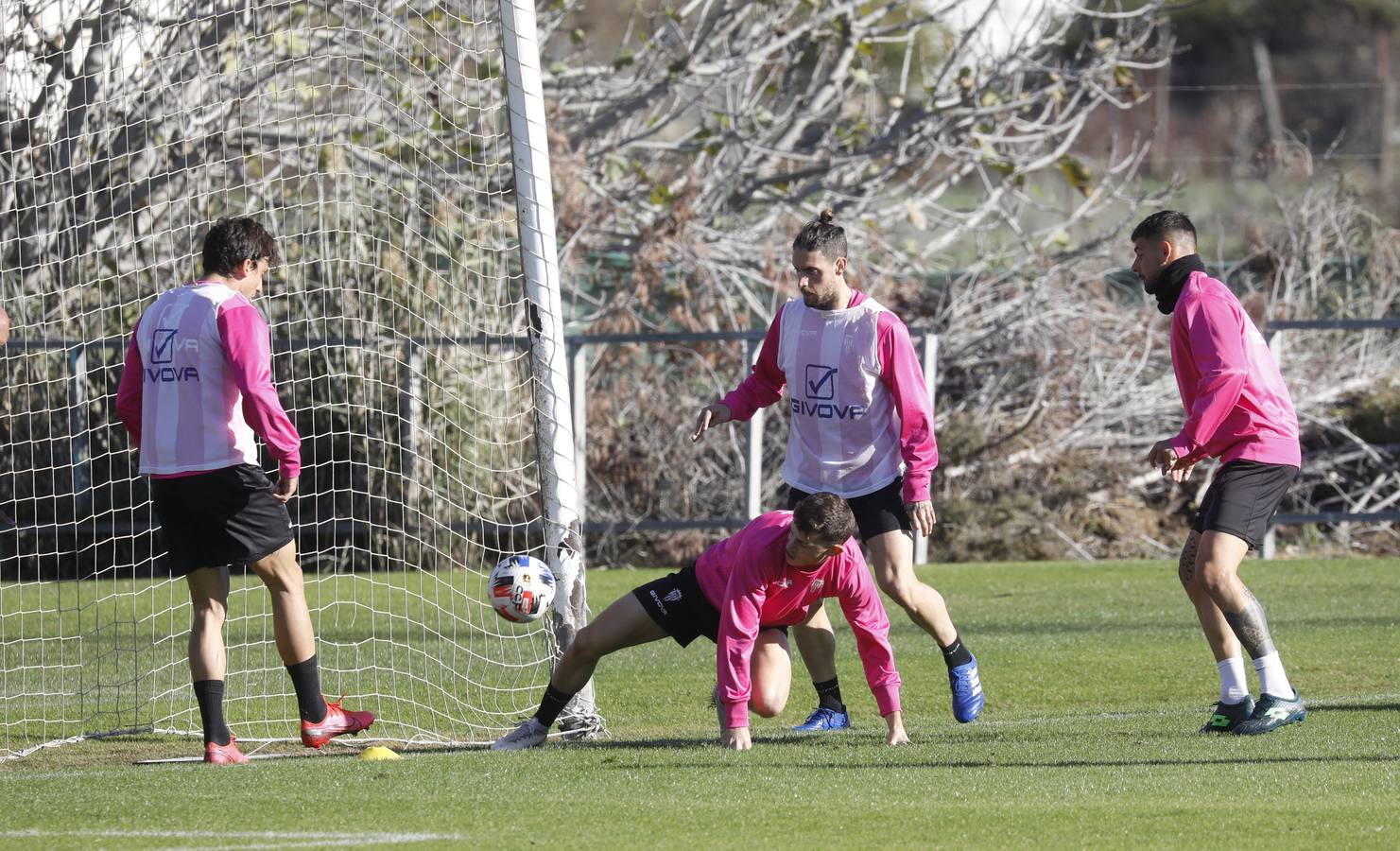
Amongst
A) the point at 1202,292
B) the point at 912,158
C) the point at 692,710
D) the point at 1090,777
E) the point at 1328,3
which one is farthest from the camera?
the point at 1328,3

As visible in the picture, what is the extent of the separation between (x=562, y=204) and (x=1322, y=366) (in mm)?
7226

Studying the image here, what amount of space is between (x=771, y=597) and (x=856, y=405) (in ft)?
2.94

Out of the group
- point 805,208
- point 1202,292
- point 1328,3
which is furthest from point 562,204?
point 1328,3

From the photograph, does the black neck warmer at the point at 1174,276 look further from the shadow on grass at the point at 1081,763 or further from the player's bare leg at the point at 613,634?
the player's bare leg at the point at 613,634

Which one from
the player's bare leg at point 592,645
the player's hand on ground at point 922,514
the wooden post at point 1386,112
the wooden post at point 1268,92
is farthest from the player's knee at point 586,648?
the wooden post at point 1386,112

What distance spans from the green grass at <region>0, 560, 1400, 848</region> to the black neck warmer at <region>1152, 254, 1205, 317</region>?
5.72 feet

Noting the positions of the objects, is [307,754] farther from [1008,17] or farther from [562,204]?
[1008,17]

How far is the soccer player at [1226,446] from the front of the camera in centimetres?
677

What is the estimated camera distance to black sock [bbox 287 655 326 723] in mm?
7445

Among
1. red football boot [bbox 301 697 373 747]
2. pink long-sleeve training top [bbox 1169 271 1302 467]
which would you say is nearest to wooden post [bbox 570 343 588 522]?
red football boot [bbox 301 697 373 747]

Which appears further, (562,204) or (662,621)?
(562,204)

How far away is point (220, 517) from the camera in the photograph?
7.09 m

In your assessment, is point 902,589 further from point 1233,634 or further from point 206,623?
point 206,623

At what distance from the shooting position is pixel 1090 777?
20.2 feet
